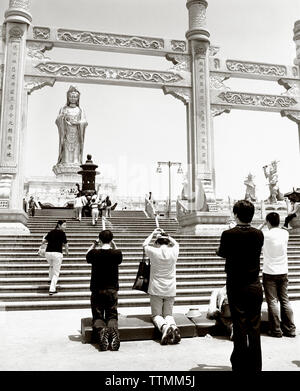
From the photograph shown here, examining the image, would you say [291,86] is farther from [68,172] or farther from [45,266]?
[68,172]

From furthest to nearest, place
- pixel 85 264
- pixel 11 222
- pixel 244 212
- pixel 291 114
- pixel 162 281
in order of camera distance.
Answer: pixel 291 114 → pixel 11 222 → pixel 85 264 → pixel 162 281 → pixel 244 212

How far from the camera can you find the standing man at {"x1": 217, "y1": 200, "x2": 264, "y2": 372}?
10.5 feet

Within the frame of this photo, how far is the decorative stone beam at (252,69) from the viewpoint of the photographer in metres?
14.6

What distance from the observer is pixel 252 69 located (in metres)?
14.9

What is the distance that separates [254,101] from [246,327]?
42.0 feet

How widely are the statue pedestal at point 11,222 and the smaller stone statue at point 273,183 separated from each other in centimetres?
1981

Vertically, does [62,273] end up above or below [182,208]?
below

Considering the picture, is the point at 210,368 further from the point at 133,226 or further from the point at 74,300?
the point at 133,226

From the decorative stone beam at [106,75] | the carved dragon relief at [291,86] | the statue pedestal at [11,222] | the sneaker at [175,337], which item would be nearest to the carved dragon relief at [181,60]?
the decorative stone beam at [106,75]

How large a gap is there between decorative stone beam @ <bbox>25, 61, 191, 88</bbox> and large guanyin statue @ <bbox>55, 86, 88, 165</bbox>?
11623mm

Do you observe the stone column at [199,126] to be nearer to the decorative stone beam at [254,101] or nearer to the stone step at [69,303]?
the decorative stone beam at [254,101]

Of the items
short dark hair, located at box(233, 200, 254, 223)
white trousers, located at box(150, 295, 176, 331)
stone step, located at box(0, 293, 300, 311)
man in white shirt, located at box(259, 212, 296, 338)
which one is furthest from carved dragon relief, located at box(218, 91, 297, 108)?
short dark hair, located at box(233, 200, 254, 223)

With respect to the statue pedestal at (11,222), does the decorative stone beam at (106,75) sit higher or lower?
higher

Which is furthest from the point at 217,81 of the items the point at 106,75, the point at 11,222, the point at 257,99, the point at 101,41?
the point at 11,222
